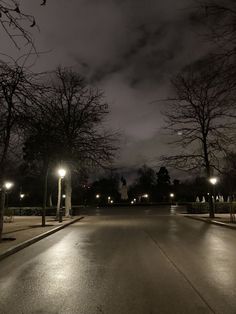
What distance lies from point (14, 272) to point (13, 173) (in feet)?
236

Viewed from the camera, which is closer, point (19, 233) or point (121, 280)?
point (121, 280)

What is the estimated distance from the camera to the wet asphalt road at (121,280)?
19.7ft

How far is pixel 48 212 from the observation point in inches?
1730

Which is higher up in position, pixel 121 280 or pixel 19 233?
pixel 19 233

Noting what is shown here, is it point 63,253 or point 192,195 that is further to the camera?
point 192,195

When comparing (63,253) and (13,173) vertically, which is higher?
(13,173)

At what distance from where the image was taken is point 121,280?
Result: 312 inches

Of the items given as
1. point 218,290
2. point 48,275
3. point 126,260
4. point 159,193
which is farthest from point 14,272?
point 159,193

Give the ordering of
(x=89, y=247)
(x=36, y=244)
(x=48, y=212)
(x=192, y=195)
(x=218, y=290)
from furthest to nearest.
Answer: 1. (x=192, y=195)
2. (x=48, y=212)
3. (x=36, y=244)
4. (x=89, y=247)
5. (x=218, y=290)

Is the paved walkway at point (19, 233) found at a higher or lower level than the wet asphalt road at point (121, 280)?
higher

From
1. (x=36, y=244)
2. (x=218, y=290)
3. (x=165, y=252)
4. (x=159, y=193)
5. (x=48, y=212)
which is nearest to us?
(x=218, y=290)

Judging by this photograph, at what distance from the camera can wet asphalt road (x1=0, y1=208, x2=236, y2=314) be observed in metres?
6.01

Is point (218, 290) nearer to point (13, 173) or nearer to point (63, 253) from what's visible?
point (63, 253)

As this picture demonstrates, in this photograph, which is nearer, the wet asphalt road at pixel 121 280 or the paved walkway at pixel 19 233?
the wet asphalt road at pixel 121 280
